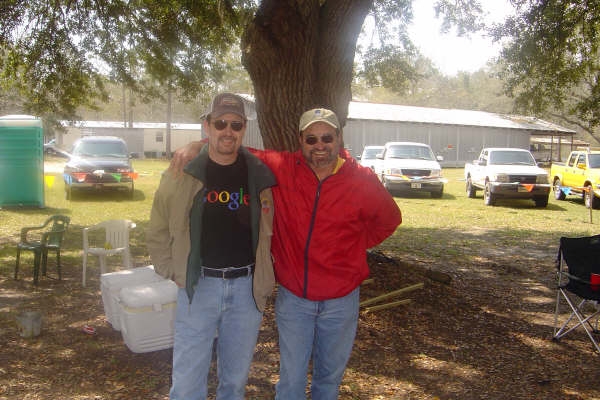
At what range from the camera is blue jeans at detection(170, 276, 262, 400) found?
271 centimetres

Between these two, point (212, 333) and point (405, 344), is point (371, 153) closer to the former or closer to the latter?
point (405, 344)

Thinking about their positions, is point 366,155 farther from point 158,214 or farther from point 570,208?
point 158,214

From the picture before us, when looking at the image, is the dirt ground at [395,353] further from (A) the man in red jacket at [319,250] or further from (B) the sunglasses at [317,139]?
(B) the sunglasses at [317,139]

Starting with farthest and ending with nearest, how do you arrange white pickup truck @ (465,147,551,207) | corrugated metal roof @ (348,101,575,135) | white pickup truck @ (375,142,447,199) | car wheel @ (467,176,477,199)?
corrugated metal roof @ (348,101,575,135)
car wheel @ (467,176,477,199)
white pickup truck @ (375,142,447,199)
white pickup truck @ (465,147,551,207)

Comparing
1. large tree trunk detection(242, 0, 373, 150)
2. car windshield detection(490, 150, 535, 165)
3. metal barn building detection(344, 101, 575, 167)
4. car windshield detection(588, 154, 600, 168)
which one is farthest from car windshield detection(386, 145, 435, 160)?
metal barn building detection(344, 101, 575, 167)

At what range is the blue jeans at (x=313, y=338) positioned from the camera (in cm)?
285

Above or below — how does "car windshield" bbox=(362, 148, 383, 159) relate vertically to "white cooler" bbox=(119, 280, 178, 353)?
above

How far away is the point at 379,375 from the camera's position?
4.18 metres

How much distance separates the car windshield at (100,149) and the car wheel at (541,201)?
12947 mm

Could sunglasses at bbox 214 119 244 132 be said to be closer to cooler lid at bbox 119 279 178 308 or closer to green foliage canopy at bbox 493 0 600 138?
cooler lid at bbox 119 279 178 308

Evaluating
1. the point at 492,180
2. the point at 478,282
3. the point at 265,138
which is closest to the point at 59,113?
the point at 265,138

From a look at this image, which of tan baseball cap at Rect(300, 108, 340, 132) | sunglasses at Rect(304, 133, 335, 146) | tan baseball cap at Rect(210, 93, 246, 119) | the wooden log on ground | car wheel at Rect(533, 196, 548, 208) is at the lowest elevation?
the wooden log on ground

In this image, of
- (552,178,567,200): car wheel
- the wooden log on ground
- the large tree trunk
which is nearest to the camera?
the large tree trunk

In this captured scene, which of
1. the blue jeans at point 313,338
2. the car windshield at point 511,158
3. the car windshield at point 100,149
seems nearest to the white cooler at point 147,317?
the blue jeans at point 313,338
